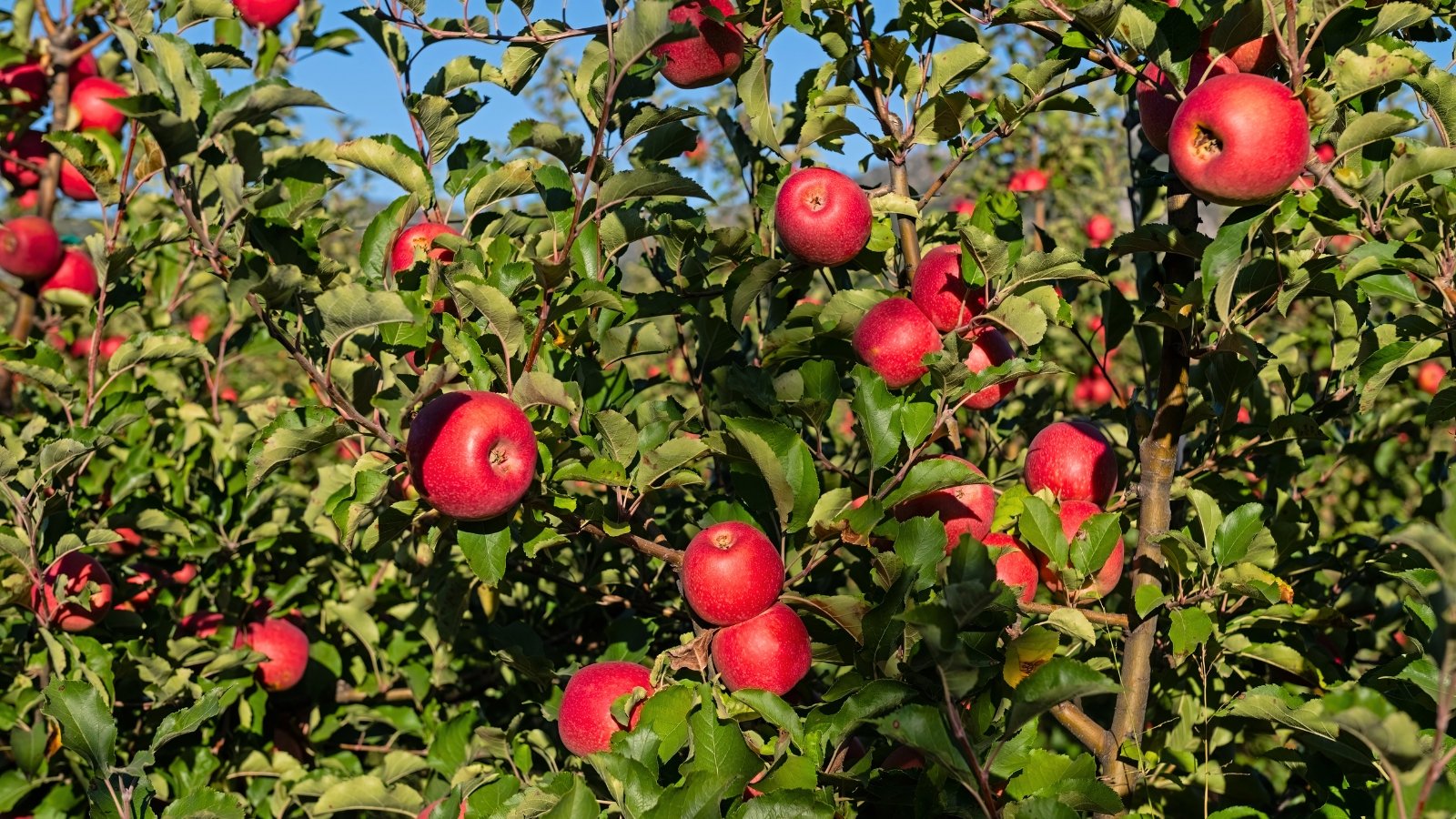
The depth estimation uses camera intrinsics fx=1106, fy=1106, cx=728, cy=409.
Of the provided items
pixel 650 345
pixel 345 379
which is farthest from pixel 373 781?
pixel 650 345

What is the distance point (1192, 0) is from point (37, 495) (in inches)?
83.9

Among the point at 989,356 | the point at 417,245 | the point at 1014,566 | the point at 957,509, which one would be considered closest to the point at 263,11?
the point at 417,245

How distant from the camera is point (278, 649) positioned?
2.66 metres

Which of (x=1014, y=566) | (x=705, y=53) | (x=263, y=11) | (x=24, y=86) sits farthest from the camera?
(x=24, y=86)

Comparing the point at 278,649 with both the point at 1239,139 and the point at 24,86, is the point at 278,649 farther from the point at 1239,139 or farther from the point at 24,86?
the point at 1239,139

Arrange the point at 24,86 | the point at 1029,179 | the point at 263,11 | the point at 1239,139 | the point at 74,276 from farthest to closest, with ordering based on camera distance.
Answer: the point at 1029,179 < the point at 74,276 < the point at 24,86 < the point at 263,11 < the point at 1239,139

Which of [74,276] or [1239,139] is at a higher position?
[1239,139]

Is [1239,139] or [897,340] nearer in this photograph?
[1239,139]

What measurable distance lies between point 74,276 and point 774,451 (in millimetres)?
2822

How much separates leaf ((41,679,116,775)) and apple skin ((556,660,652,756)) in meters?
0.64

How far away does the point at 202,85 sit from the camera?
4.88 ft

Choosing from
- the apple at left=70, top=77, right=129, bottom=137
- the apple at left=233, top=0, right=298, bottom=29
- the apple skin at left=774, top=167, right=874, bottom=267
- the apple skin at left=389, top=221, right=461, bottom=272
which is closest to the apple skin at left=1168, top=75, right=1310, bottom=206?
the apple skin at left=774, top=167, right=874, bottom=267

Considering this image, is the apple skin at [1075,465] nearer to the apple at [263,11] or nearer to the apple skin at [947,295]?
the apple skin at [947,295]

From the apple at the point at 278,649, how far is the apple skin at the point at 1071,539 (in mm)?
1777
